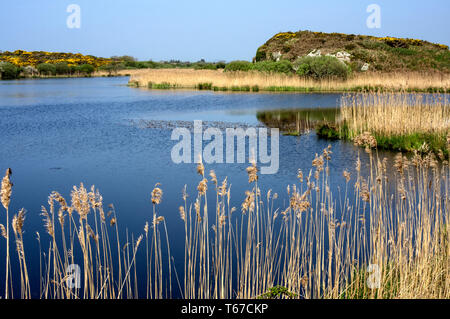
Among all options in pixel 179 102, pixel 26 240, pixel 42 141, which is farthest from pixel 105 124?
pixel 26 240

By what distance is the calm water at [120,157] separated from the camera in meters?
6.77

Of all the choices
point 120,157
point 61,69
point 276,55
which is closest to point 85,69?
point 61,69

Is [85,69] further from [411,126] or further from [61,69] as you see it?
[411,126]

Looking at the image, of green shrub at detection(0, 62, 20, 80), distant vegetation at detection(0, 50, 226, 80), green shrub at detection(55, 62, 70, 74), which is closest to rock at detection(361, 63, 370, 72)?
distant vegetation at detection(0, 50, 226, 80)

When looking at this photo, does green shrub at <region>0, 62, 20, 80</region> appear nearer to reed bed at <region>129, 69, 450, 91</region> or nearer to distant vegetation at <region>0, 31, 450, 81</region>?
distant vegetation at <region>0, 31, 450, 81</region>

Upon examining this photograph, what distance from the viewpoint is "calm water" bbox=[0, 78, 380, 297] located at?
6.77 m

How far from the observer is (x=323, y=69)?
2845cm

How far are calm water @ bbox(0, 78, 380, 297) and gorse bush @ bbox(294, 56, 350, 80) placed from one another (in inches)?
322

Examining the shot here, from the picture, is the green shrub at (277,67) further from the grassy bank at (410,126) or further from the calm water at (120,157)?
the grassy bank at (410,126)
